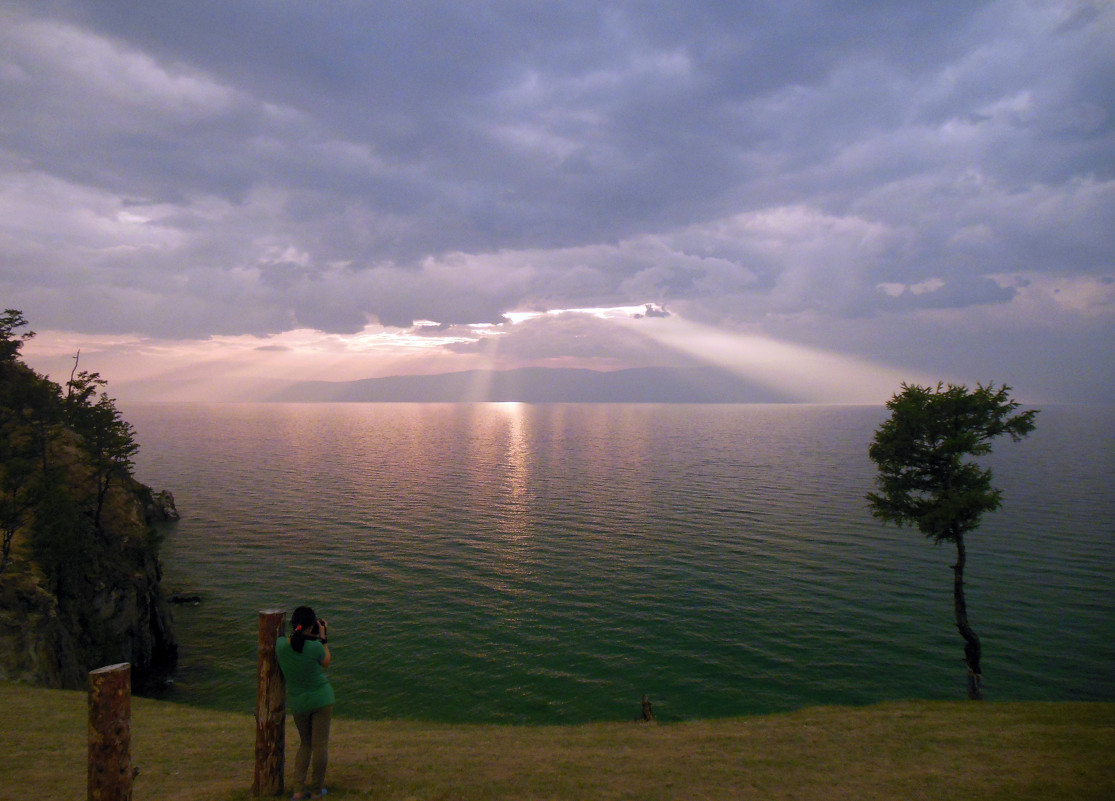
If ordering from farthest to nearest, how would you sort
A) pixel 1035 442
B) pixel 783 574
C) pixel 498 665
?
pixel 1035 442 → pixel 783 574 → pixel 498 665

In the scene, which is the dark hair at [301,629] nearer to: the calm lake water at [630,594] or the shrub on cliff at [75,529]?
the calm lake water at [630,594]

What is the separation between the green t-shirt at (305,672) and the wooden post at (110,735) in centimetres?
250

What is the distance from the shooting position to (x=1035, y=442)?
178 metres

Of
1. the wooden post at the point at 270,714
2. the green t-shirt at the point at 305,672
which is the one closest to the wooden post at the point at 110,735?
the wooden post at the point at 270,714

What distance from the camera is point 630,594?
138ft

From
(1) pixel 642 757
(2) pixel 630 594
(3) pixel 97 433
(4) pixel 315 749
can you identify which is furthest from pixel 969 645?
(3) pixel 97 433

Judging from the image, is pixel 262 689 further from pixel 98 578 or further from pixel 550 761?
pixel 98 578

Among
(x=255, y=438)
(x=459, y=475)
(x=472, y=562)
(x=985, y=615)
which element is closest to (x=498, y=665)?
(x=472, y=562)

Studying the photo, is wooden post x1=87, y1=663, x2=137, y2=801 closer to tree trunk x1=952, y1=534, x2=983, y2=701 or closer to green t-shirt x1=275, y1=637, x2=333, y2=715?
green t-shirt x1=275, y1=637, x2=333, y2=715

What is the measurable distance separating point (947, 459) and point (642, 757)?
25.6 meters

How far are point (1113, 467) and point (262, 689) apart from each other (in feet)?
531

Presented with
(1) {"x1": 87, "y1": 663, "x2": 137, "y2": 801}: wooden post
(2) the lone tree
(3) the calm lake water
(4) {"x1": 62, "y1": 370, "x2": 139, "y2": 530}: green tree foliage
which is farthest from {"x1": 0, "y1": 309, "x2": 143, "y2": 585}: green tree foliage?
(2) the lone tree

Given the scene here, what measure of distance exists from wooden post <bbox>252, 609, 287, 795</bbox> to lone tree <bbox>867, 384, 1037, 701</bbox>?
32.6m

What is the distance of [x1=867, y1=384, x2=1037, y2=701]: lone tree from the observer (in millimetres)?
28688
